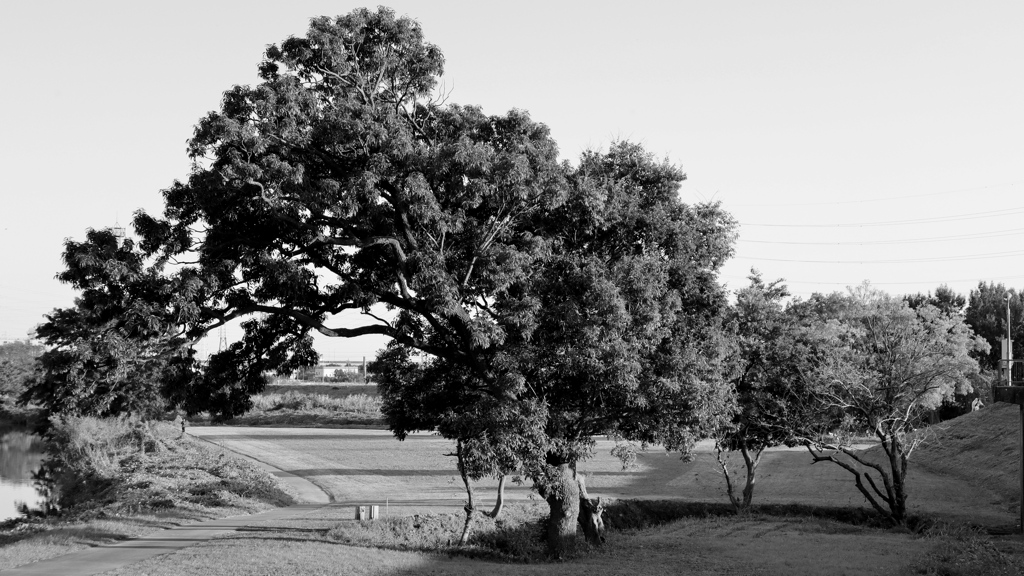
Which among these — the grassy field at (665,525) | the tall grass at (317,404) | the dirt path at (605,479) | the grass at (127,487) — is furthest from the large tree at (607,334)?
the tall grass at (317,404)

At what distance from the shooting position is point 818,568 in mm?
20500

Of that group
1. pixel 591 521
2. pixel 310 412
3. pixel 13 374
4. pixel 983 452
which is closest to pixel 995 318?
pixel 983 452

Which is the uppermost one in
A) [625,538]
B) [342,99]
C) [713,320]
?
[342,99]

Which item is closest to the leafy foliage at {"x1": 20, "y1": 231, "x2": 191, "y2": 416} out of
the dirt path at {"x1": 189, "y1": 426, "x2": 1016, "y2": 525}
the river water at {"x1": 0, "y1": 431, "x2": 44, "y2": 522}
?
the dirt path at {"x1": 189, "y1": 426, "x2": 1016, "y2": 525}

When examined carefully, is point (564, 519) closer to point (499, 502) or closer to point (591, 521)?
point (499, 502)

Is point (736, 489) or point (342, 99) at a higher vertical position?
point (342, 99)

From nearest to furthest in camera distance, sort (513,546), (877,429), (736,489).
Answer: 1. (513,546)
2. (877,429)
3. (736,489)

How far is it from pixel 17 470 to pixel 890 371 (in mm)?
52362

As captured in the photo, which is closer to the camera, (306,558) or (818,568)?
(306,558)

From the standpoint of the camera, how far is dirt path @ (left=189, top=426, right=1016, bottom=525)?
3416 centimetres

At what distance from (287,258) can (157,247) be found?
2.76 meters

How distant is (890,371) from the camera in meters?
30.7

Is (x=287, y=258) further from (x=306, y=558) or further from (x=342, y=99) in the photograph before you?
(x=306, y=558)

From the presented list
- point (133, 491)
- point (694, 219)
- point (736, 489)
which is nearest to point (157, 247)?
point (694, 219)
